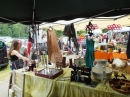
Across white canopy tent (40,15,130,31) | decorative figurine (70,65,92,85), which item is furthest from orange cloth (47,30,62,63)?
white canopy tent (40,15,130,31)

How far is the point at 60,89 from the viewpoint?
5.80 feet

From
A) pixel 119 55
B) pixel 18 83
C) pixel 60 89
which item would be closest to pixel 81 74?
pixel 60 89

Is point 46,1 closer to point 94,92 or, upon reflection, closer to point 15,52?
point 94,92

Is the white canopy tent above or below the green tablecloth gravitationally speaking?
above

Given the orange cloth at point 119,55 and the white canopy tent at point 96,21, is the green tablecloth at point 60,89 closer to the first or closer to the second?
the white canopy tent at point 96,21

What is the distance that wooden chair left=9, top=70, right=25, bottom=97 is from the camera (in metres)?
2.07

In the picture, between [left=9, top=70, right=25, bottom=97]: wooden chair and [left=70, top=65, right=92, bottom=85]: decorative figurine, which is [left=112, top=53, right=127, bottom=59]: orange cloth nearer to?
[left=70, top=65, right=92, bottom=85]: decorative figurine

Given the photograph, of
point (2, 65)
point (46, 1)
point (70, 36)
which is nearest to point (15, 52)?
point (70, 36)

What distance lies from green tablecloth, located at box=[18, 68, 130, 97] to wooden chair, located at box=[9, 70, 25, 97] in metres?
0.09

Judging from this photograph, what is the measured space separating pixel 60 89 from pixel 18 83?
0.94 m

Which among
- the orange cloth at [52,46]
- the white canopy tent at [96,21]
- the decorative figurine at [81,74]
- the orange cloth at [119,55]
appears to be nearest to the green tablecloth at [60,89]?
the decorative figurine at [81,74]

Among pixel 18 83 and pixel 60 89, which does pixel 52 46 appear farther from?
pixel 18 83

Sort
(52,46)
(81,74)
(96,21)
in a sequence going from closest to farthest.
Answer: (81,74) < (52,46) < (96,21)

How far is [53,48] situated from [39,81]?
0.63m
